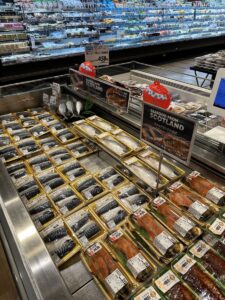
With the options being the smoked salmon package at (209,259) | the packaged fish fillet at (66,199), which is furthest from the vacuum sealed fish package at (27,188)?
the smoked salmon package at (209,259)

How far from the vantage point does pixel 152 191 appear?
145cm

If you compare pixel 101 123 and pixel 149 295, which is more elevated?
pixel 101 123

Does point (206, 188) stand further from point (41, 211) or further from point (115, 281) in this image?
point (41, 211)

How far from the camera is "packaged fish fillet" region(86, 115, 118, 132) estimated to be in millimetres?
1997

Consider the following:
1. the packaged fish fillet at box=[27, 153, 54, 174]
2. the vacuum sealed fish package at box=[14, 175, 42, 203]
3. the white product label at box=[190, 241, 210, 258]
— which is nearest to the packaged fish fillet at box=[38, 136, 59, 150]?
the packaged fish fillet at box=[27, 153, 54, 174]

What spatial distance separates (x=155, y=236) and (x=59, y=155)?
0.97 metres

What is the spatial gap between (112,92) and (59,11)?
368 cm

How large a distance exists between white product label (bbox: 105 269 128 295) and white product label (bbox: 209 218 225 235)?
1.57 feet

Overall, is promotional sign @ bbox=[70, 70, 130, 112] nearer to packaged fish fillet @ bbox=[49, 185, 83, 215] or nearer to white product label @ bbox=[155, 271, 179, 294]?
packaged fish fillet @ bbox=[49, 185, 83, 215]

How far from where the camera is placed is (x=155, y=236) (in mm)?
1150

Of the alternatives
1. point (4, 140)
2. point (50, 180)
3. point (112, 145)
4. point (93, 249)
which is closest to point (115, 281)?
point (93, 249)

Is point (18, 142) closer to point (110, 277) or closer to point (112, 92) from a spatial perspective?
point (112, 92)

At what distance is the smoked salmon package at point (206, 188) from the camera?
4.29ft

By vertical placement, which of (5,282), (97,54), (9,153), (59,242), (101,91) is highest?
(97,54)
